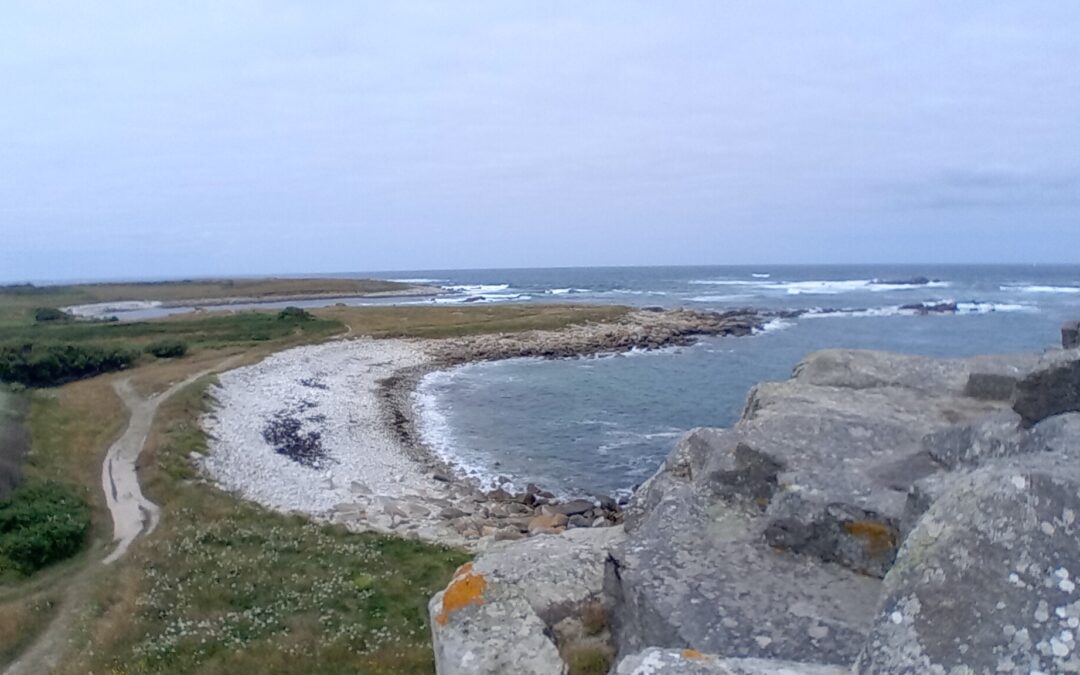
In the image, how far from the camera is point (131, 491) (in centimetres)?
2664

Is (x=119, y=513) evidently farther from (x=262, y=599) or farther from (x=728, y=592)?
(x=728, y=592)

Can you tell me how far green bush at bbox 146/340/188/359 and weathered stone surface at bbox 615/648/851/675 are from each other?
190 feet

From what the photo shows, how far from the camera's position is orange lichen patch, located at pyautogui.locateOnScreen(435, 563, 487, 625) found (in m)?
8.34

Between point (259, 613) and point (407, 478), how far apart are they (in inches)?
655

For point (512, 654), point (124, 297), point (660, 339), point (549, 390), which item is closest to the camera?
point (512, 654)

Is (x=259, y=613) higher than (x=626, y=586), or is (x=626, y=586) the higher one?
(x=626, y=586)

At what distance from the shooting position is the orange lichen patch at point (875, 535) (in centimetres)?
775

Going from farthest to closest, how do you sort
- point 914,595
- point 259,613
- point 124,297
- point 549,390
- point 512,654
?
1. point 124,297
2. point 549,390
3. point 259,613
4. point 512,654
5. point 914,595

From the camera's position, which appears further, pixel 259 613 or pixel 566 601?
pixel 259 613

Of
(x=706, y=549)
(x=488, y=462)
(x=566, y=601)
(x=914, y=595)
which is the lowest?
(x=488, y=462)

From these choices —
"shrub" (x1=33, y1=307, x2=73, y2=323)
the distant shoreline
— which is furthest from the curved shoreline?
the distant shoreline

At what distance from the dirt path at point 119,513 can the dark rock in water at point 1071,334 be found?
18.7m

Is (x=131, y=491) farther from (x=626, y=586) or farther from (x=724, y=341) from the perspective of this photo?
(x=724, y=341)

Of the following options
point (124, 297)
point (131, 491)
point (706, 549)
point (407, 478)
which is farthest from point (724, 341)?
point (124, 297)
